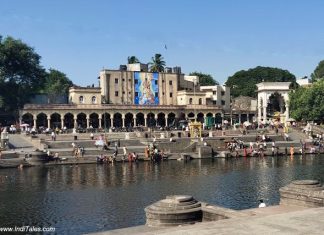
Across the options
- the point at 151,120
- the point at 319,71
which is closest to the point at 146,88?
the point at 151,120

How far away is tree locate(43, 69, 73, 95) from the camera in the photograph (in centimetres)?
10021

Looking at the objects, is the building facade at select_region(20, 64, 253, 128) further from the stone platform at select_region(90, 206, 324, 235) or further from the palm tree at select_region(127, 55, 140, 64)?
the stone platform at select_region(90, 206, 324, 235)

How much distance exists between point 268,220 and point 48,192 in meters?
19.8

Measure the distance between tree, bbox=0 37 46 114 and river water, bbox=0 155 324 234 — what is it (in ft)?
138

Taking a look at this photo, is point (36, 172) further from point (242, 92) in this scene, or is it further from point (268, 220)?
point (242, 92)

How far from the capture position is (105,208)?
2592cm

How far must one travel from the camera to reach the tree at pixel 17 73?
8494 cm

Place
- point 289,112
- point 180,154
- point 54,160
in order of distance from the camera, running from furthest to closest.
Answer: point 289,112, point 180,154, point 54,160

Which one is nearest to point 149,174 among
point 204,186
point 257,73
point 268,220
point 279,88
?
point 204,186

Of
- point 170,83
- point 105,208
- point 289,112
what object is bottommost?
point 105,208

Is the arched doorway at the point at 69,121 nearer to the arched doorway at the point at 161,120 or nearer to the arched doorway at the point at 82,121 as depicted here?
the arched doorway at the point at 82,121

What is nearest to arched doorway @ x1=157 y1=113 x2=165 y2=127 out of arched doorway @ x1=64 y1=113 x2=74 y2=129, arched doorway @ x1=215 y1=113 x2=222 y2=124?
arched doorway @ x1=215 y1=113 x2=222 y2=124

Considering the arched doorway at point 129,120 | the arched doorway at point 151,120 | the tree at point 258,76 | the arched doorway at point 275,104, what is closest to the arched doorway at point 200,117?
the arched doorway at point 151,120

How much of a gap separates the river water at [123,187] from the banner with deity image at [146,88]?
140ft
